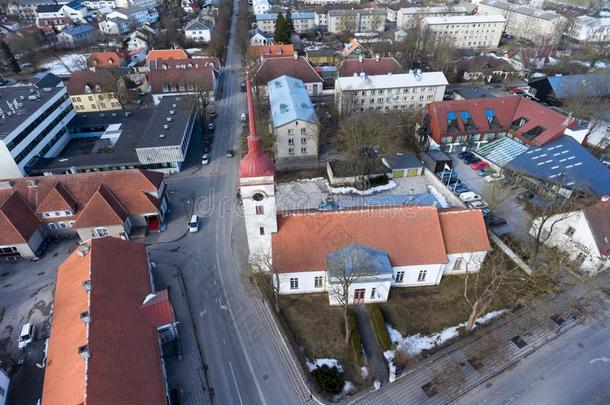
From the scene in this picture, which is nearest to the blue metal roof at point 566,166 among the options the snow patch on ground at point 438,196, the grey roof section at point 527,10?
the snow patch on ground at point 438,196

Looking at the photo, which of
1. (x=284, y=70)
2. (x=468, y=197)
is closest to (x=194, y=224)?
(x=468, y=197)

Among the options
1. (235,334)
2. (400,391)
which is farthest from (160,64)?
(400,391)

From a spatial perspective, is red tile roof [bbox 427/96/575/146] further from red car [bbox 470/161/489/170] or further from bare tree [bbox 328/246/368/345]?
bare tree [bbox 328/246/368/345]

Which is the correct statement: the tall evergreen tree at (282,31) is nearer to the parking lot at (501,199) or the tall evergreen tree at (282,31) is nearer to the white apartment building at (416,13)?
the white apartment building at (416,13)

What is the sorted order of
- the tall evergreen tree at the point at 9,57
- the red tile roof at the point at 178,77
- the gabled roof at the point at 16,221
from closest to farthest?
the gabled roof at the point at 16,221 < the red tile roof at the point at 178,77 < the tall evergreen tree at the point at 9,57

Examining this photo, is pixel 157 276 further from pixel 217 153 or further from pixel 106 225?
pixel 217 153

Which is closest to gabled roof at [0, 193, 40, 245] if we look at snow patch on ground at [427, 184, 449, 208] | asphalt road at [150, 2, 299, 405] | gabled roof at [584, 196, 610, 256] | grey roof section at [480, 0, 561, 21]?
asphalt road at [150, 2, 299, 405]

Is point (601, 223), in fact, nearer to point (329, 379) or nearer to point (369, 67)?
point (329, 379)
